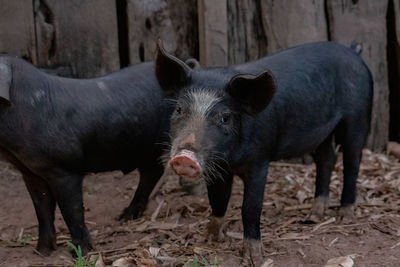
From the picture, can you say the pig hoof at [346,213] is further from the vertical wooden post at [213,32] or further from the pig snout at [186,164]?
the pig snout at [186,164]

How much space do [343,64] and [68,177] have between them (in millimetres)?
2159

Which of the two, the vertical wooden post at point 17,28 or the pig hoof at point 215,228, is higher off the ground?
the vertical wooden post at point 17,28

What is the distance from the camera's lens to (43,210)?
5020 mm

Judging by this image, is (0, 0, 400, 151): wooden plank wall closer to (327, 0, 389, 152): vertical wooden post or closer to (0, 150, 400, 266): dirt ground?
(327, 0, 389, 152): vertical wooden post

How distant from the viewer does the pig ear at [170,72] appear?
4340mm

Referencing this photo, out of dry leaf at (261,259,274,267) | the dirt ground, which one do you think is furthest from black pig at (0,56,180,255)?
dry leaf at (261,259,274,267)

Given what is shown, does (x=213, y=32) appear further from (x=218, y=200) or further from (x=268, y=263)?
(x=268, y=263)

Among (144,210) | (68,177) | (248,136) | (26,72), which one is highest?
(26,72)

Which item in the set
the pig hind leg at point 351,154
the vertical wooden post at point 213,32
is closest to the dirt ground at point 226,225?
the pig hind leg at point 351,154

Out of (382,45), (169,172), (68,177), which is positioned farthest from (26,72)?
(382,45)

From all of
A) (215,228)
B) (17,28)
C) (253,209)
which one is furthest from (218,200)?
(17,28)

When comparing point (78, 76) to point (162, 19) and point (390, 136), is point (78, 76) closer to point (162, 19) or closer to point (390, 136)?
point (162, 19)

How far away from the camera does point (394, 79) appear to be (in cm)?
685

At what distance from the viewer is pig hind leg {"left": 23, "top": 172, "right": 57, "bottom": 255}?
499 centimetres
